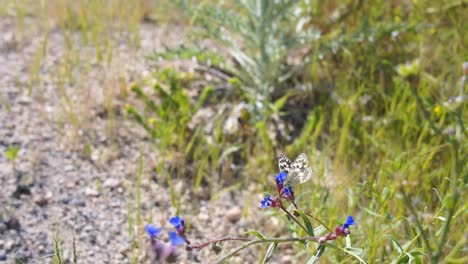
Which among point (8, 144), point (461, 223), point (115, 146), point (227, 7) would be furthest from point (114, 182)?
point (227, 7)

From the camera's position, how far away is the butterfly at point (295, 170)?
1.50 meters

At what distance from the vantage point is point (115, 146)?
8.60 feet

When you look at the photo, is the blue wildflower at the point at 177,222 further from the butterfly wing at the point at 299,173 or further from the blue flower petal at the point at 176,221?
the butterfly wing at the point at 299,173

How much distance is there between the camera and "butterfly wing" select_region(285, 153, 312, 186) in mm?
1495

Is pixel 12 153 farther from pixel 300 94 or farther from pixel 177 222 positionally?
pixel 300 94

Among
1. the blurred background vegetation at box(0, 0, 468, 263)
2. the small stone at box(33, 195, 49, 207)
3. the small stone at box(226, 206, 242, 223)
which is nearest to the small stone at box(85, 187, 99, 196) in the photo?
the small stone at box(33, 195, 49, 207)

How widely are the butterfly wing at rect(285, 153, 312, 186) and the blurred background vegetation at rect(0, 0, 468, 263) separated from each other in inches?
16.4

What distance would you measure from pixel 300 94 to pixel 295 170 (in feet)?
5.22

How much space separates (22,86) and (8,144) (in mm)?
578

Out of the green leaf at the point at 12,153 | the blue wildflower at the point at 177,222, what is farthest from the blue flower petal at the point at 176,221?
the green leaf at the point at 12,153

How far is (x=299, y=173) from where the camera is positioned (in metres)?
1.52

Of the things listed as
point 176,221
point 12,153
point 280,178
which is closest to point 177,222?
point 176,221

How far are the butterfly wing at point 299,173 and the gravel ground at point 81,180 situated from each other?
666 millimetres

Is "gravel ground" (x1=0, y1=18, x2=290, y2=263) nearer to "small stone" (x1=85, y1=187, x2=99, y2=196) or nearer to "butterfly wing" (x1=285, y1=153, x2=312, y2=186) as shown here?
"small stone" (x1=85, y1=187, x2=99, y2=196)
